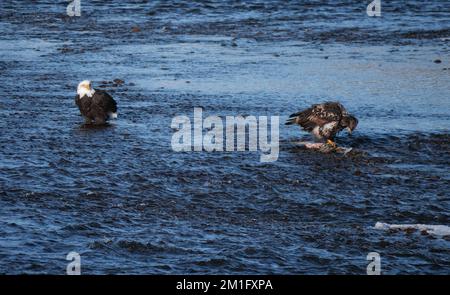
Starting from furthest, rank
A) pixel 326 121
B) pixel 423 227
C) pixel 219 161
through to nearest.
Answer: pixel 326 121, pixel 219 161, pixel 423 227

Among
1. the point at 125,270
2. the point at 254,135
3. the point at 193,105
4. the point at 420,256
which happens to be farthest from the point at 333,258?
the point at 193,105

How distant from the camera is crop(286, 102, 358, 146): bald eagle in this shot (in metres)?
11.1

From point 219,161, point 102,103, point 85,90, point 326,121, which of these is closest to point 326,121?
point 326,121

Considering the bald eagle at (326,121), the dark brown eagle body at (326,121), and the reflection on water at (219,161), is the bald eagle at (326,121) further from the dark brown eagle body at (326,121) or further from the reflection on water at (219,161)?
the reflection on water at (219,161)

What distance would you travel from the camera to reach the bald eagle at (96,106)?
39.3 ft

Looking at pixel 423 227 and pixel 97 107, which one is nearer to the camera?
pixel 423 227

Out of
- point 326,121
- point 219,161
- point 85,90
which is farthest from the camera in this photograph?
point 85,90

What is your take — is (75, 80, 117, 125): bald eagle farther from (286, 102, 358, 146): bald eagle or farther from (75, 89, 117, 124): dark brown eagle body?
(286, 102, 358, 146): bald eagle

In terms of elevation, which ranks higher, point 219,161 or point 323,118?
point 323,118

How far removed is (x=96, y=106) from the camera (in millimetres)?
12016

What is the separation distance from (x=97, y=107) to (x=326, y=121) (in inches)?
113

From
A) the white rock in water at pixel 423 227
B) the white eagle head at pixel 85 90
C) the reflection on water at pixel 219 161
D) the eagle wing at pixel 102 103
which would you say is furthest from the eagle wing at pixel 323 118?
the white rock in water at pixel 423 227

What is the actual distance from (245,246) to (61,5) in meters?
19.9

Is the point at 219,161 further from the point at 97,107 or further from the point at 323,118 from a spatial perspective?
the point at 97,107
